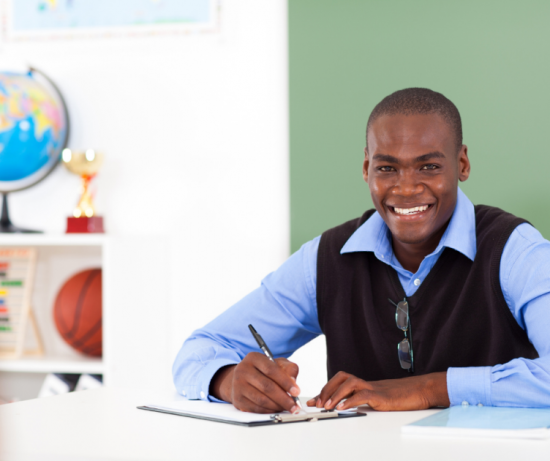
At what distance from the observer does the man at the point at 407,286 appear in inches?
48.8

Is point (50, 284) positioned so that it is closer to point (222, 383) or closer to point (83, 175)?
point (83, 175)

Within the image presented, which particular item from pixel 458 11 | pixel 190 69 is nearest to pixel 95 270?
pixel 190 69

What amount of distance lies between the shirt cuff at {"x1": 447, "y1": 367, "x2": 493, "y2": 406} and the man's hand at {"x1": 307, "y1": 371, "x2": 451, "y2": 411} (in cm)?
1

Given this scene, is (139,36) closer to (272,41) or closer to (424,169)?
(272,41)

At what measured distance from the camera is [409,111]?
4.45 ft

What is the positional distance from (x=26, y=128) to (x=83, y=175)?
259 millimetres

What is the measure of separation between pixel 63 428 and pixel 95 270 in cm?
159

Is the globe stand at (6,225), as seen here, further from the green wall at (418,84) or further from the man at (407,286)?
the man at (407,286)

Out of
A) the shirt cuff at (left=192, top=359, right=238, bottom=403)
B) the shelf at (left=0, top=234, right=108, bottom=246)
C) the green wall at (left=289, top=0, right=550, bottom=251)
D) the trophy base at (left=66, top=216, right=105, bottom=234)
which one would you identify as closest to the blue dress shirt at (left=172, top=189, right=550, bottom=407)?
the shirt cuff at (left=192, top=359, right=238, bottom=403)

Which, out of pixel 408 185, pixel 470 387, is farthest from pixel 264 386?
pixel 408 185

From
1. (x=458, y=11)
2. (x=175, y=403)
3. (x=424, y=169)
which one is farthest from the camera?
(x=458, y=11)

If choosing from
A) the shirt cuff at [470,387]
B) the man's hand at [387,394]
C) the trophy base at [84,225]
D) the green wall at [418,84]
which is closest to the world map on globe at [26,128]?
the trophy base at [84,225]

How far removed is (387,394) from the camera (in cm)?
103

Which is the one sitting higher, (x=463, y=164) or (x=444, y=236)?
(x=463, y=164)
